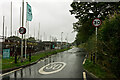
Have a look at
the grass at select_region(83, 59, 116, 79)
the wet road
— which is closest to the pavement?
the wet road

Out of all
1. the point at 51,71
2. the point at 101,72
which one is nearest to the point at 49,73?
the point at 51,71

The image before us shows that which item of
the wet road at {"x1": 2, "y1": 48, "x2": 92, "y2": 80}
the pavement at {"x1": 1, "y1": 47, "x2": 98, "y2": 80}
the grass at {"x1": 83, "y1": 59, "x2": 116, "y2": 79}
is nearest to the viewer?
the grass at {"x1": 83, "y1": 59, "x2": 116, "y2": 79}

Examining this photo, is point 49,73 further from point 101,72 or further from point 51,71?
point 101,72

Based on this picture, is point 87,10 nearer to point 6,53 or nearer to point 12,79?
point 6,53

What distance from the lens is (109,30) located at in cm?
658

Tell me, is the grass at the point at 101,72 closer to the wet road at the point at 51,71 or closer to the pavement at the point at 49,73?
the pavement at the point at 49,73

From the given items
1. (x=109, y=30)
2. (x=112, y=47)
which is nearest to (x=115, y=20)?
(x=109, y=30)

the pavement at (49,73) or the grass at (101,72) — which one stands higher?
the grass at (101,72)

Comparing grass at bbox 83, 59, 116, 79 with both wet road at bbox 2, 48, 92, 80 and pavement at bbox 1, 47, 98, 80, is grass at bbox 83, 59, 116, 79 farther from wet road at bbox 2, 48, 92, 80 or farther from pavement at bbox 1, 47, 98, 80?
wet road at bbox 2, 48, 92, 80

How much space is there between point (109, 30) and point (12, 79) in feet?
19.5

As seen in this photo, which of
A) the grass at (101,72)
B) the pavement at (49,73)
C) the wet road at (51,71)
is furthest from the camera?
the wet road at (51,71)

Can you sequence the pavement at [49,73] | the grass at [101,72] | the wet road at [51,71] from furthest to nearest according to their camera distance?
the wet road at [51,71]
the pavement at [49,73]
the grass at [101,72]

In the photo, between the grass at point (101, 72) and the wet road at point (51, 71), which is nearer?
the grass at point (101, 72)

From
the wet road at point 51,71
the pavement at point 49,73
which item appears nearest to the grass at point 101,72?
the pavement at point 49,73
